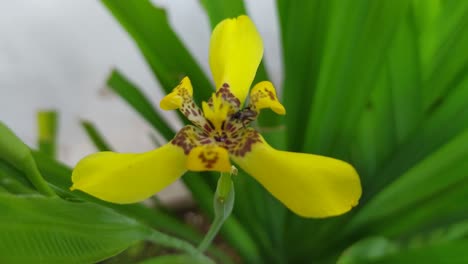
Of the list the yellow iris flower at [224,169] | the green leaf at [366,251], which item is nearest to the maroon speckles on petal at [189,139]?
the yellow iris flower at [224,169]

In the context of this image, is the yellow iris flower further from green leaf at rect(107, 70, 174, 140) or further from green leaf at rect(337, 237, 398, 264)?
green leaf at rect(107, 70, 174, 140)

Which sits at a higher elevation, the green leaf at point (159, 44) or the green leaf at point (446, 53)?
the green leaf at point (159, 44)

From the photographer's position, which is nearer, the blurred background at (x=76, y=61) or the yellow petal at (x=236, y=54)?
the yellow petal at (x=236, y=54)

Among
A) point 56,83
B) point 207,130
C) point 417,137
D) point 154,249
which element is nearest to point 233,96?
point 207,130

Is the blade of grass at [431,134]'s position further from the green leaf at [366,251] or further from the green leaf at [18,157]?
the green leaf at [18,157]

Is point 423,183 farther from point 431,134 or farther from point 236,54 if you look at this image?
point 236,54

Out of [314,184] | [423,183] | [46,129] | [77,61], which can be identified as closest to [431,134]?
[423,183]

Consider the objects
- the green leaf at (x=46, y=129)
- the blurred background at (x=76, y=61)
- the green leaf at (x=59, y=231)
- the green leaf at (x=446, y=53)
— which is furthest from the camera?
the blurred background at (x=76, y=61)

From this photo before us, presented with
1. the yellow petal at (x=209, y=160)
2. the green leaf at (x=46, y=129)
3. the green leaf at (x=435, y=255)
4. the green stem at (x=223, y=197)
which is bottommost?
the green leaf at (x=435, y=255)

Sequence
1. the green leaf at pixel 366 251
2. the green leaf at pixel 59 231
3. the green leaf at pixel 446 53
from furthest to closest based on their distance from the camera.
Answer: the green leaf at pixel 446 53, the green leaf at pixel 366 251, the green leaf at pixel 59 231
